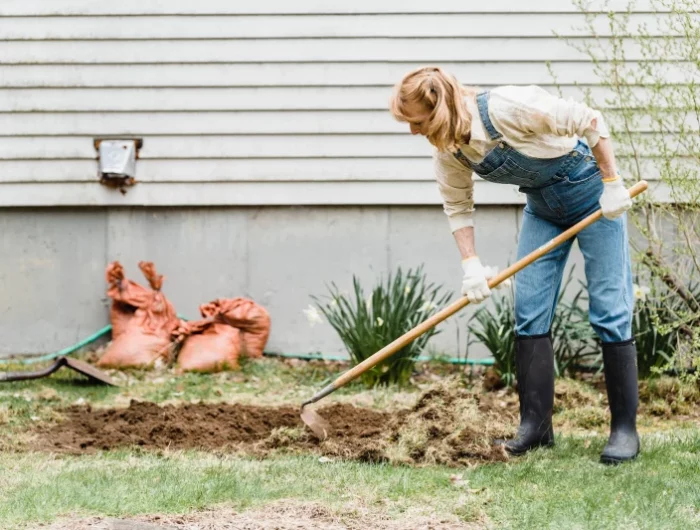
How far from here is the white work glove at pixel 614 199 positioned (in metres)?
3.78

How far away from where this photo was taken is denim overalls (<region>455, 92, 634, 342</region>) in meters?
3.86

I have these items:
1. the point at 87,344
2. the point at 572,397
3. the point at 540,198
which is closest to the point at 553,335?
the point at 572,397

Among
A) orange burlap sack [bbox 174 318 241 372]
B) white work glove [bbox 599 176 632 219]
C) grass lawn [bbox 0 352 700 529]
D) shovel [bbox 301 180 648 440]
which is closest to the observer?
grass lawn [bbox 0 352 700 529]

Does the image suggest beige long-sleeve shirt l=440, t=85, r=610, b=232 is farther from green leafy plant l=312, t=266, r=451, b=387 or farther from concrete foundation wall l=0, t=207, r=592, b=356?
concrete foundation wall l=0, t=207, r=592, b=356

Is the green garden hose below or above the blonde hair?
below

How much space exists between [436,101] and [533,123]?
389mm

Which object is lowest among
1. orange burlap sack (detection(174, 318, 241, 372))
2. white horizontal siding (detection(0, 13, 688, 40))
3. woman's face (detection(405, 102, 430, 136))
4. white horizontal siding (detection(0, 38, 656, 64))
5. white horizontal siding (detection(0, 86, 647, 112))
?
orange burlap sack (detection(174, 318, 241, 372))

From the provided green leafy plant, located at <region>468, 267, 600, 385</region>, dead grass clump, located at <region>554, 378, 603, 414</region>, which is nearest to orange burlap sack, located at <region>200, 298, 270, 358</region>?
green leafy plant, located at <region>468, 267, 600, 385</region>

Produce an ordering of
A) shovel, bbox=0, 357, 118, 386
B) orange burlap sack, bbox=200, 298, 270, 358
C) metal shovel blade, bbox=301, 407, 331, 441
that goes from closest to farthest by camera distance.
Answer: metal shovel blade, bbox=301, 407, 331, 441, shovel, bbox=0, 357, 118, 386, orange burlap sack, bbox=200, 298, 270, 358

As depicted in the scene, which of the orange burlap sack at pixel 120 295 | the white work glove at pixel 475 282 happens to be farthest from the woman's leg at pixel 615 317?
the orange burlap sack at pixel 120 295

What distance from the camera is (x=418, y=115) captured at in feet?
11.7

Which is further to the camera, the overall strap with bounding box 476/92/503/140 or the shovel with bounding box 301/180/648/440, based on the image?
the shovel with bounding box 301/180/648/440

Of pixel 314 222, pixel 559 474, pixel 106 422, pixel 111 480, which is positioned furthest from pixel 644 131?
pixel 111 480

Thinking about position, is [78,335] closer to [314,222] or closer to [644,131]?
[314,222]
